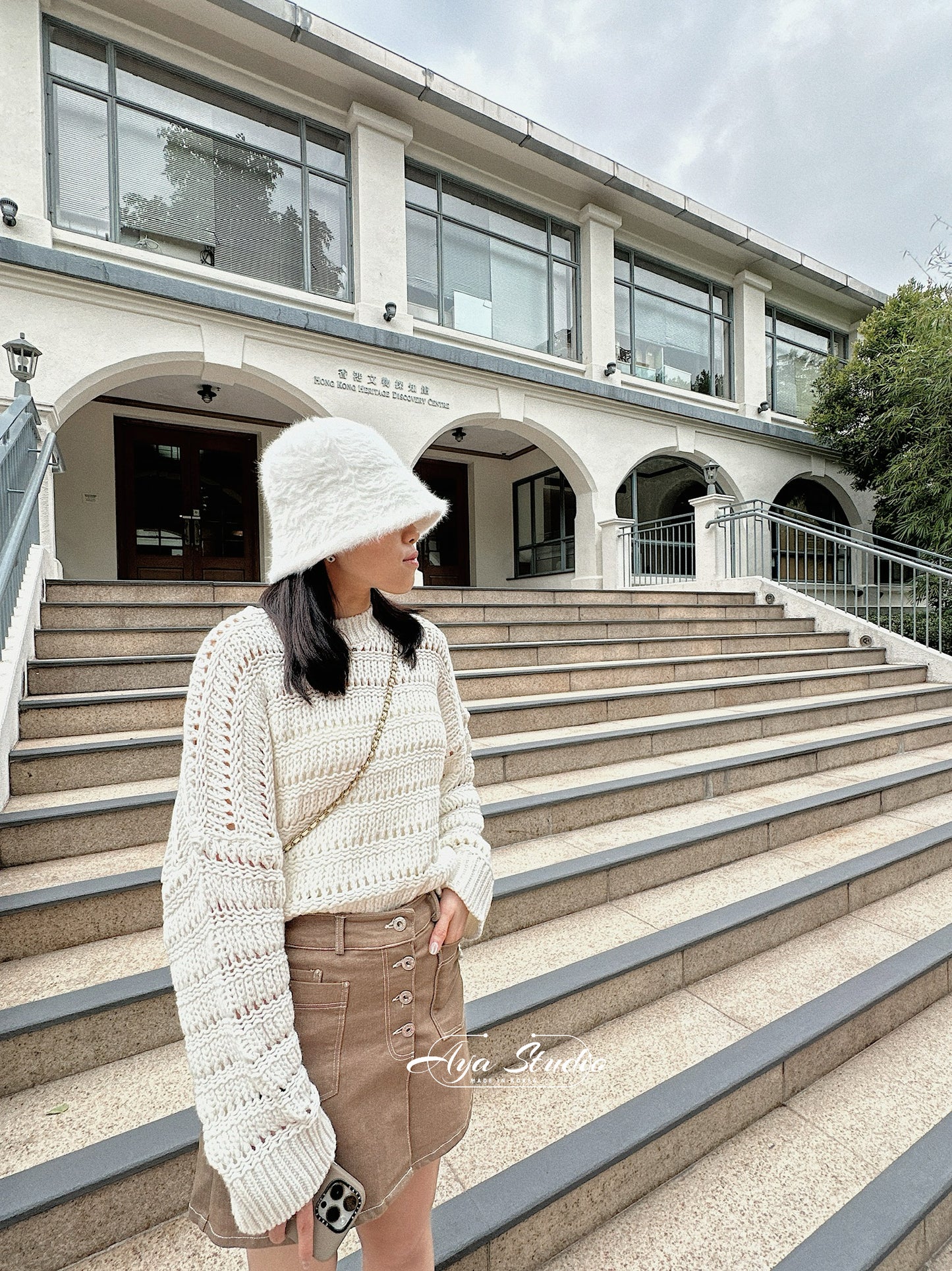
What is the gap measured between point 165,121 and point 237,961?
925 centimetres

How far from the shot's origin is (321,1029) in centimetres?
88

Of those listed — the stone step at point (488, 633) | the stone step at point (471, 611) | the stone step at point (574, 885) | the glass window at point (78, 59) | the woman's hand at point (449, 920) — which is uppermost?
the glass window at point (78, 59)

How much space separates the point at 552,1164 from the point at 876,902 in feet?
7.33

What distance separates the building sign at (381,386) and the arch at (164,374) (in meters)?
0.35

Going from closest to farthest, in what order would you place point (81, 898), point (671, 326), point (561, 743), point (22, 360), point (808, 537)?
point (81, 898) < point (561, 743) < point (22, 360) < point (671, 326) < point (808, 537)

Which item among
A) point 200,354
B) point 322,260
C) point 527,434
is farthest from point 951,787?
point 322,260

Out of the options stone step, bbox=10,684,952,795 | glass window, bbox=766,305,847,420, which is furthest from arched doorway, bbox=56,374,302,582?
glass window, bbox=766,305,847,420

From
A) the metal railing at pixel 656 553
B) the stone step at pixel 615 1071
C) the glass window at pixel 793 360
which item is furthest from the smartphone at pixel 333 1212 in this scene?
the glass window at pixel 793 360

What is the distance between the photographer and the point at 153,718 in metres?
3.31

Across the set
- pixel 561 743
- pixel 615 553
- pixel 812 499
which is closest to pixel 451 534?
pixel 615 553

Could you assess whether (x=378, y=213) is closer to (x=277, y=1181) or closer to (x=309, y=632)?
(x=309, y=632)

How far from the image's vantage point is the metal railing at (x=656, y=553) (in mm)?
9266

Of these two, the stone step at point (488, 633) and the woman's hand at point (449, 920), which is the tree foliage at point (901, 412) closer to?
the stone step at point (488, 633)

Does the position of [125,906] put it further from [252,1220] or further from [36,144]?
[36,144]
